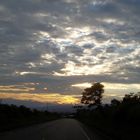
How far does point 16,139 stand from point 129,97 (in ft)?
100

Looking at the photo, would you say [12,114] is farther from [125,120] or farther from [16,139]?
[16,139]

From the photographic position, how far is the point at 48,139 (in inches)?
1005

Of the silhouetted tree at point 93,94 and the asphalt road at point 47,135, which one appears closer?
the asphalt road at point 47,135

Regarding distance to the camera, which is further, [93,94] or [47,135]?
[93,94]

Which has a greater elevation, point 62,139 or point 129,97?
point 129,97

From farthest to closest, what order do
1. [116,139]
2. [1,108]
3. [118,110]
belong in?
[1,108]
[118,110]
[116,139]

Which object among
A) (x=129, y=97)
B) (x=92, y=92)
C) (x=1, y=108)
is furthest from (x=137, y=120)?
(x=92, y=92)

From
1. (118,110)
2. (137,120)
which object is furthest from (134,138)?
(118,110)

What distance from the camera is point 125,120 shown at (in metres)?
40.2

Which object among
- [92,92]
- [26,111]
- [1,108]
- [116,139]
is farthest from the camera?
[92,92]

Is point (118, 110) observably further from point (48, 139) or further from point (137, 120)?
point (48, 139)

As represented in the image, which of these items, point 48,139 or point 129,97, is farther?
point 129,97

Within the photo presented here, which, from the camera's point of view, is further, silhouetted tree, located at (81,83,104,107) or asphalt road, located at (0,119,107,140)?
silhouetted tree, located at (81,83,104,107)

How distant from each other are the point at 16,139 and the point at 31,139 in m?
0.95
